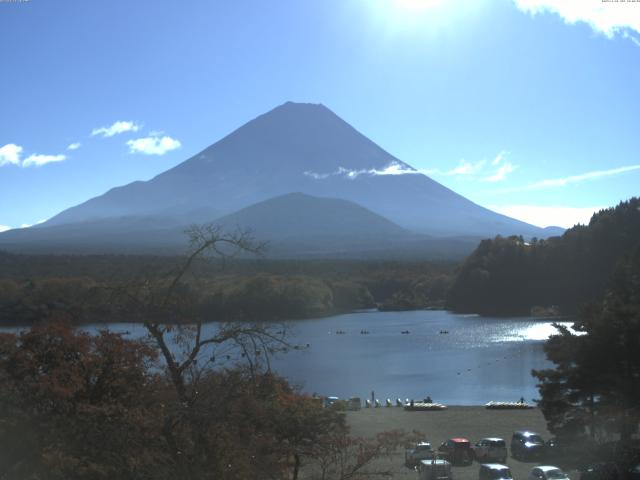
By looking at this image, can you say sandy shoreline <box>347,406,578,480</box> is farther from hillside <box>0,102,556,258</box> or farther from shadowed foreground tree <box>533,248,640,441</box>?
hillside <box>0,102,556,258</box>

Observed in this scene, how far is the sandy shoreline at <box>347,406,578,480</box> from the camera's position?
11.6m

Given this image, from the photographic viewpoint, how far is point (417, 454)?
28.6ft

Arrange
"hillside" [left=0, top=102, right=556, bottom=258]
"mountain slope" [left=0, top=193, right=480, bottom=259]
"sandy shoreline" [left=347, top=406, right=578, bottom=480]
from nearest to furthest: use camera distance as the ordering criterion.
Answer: "sandy shoreline" [left=347, top=406, right=578, bottom=480]
"mountain slope" [left=0, top=193, right=480, bottom=259]
"hillside" [left=0, top=102, right=556, bottom=258]

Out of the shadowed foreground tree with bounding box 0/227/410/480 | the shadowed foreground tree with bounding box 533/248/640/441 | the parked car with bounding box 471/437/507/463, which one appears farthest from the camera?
the parked car with bounding box 471/437/507/463

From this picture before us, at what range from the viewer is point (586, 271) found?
36781 mm

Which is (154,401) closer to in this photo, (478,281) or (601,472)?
(601,472)

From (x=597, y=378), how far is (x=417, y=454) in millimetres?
2354

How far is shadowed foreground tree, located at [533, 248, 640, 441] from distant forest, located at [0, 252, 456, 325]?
3.83 metres

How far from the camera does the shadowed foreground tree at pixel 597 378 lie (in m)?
8.55

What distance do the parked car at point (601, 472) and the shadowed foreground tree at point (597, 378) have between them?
124cm

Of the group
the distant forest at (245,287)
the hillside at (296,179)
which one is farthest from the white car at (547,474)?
the hillside at (296,179)

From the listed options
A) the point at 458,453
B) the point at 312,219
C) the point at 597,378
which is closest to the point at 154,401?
the point at 458,453

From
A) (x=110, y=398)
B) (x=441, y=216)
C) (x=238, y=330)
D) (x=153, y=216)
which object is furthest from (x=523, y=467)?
(x=441, y=216)

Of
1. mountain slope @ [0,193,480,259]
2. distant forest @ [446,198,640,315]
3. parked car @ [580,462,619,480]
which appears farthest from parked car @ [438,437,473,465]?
mountain slope @ [0,193,480,259]
